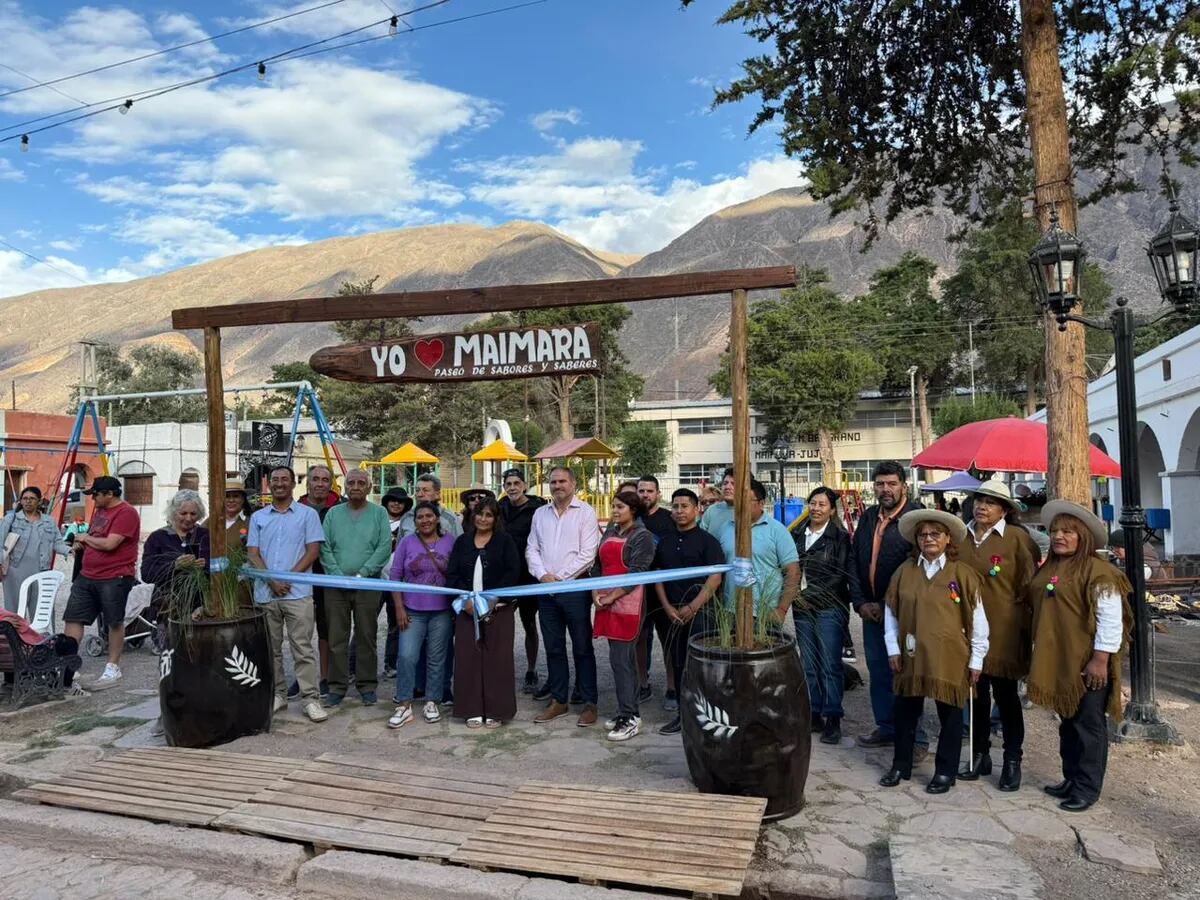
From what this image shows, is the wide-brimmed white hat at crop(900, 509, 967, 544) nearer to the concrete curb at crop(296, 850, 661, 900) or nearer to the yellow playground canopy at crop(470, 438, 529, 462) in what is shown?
the concrete curb at crop(296, 850, 661, 900)

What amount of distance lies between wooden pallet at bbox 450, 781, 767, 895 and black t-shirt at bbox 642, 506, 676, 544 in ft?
7.33

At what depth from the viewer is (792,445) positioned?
56719 millimetres

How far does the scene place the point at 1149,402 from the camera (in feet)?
54.7

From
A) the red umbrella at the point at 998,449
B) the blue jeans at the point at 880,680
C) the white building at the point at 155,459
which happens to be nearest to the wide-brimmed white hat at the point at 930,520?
the blue jeans at the point at 880,680

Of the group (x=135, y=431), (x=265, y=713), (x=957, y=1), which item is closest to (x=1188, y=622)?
(x=957, y=1)

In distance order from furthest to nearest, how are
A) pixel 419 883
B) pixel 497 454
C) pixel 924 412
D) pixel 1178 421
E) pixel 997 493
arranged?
pixel 924 412 < pixel 497 454 < pixel 1178 421 < pixel 997 493 < pixel 419 883

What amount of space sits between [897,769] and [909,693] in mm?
514

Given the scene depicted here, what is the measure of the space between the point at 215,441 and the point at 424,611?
190cm

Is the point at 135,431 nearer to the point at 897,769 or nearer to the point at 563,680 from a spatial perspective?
the point at 563,680

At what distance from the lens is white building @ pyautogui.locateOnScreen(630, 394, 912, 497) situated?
5759cm

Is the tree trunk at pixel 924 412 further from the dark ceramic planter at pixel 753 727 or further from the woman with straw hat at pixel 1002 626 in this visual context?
the dark ceramic planter at pixel 753 727

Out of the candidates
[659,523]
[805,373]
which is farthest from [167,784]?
[805,373]

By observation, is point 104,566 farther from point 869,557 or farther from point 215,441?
point 869,557

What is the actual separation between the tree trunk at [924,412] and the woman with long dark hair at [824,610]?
51.2 m
